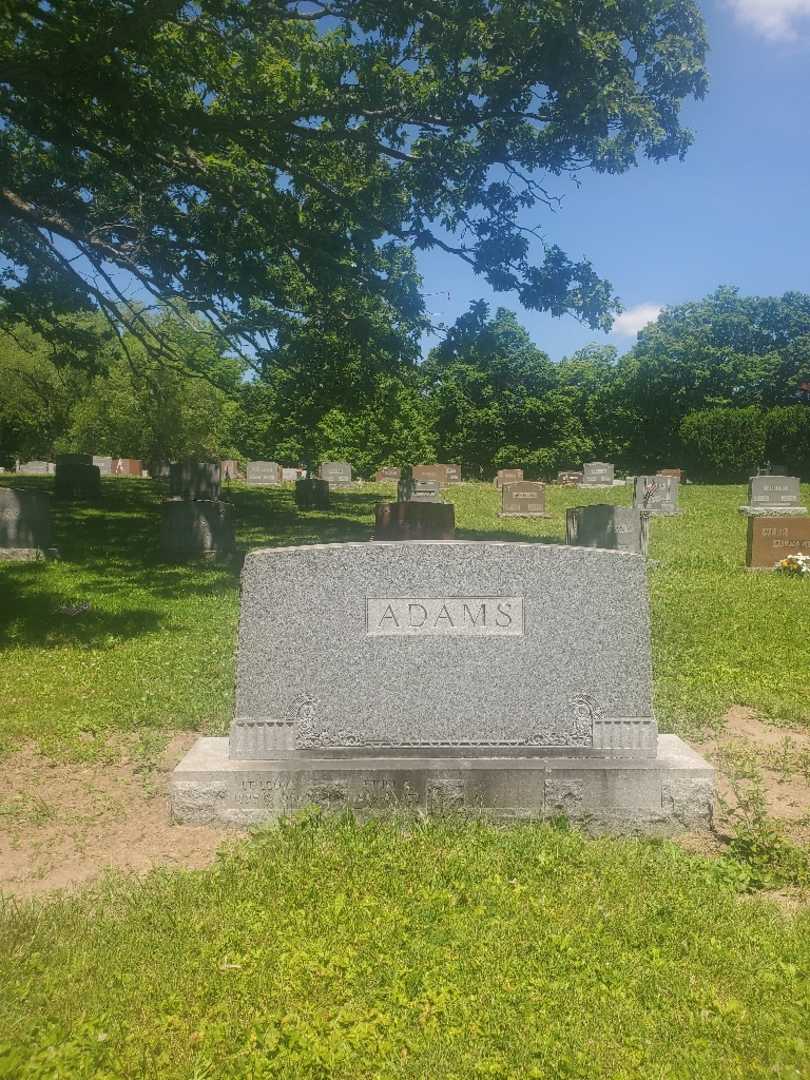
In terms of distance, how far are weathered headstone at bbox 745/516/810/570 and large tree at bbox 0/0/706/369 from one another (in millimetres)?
4717

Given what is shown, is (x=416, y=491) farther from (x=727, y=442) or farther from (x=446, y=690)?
(x=446, y=690)

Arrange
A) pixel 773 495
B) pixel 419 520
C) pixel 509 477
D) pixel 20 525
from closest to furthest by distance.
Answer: pixel 20 525 → pixel 419 520 → pixel 773 495 → pixel 509 477

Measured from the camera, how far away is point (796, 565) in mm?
14000

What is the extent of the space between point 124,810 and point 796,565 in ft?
40.7

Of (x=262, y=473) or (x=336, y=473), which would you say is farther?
(x=262, y=473)

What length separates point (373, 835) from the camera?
437cm

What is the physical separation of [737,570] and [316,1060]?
1341cm

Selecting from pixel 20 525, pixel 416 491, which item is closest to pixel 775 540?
pixel 20 525

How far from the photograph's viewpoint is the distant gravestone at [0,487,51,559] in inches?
524

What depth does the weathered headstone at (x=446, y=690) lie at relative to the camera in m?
4.57

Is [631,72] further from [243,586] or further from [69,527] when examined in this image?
[69,527]

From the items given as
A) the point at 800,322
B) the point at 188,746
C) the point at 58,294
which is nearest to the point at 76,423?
the point at 58,294

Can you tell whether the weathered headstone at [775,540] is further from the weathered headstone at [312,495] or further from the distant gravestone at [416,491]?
the weathered headstone at [312,495]

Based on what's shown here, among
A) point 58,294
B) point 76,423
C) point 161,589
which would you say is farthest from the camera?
point 76,423
